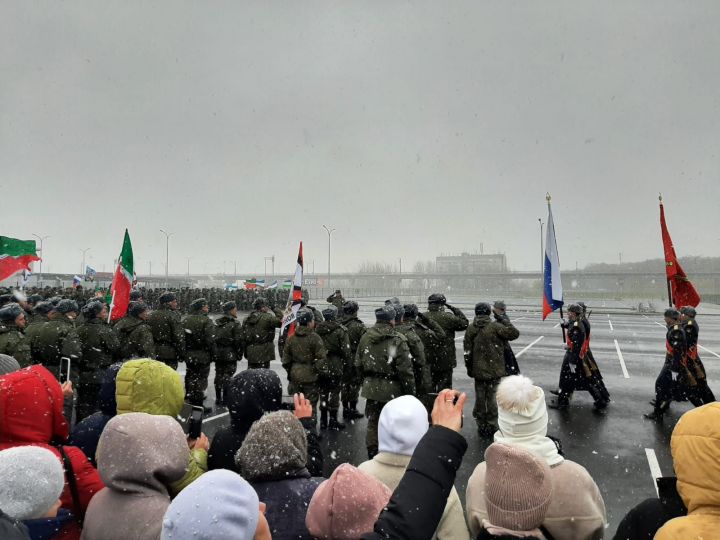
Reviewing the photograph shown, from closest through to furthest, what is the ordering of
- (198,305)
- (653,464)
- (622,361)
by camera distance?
(653,464) < (198,305) < (622,361)

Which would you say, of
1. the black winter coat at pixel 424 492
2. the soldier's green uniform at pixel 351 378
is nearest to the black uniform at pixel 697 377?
the soldier's green uniform at pixel 351 378

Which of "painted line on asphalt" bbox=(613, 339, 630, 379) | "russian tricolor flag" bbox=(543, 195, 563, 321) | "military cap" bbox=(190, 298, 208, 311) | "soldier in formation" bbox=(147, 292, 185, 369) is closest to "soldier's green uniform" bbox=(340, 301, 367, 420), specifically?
"military cap" bbox=(190, 298, 208, 311)

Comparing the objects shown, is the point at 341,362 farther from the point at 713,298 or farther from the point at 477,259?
the point at 477,259

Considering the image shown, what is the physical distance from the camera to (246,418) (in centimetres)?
280

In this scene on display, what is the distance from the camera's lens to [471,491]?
2.25m

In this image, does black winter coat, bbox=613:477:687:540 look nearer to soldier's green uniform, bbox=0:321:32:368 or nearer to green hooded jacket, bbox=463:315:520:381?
green hooded jacket, bbox=463:315:520:381

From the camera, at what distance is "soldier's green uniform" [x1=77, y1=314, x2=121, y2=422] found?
681 cm

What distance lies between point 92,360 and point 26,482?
5.85m

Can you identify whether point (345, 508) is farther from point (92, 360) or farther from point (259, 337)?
point (259, 337)

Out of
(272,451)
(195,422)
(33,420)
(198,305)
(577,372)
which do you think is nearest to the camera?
(272,451)

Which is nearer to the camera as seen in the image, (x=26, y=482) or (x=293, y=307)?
(x=26, y=482)

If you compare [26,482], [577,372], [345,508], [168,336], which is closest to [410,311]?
[577,372]

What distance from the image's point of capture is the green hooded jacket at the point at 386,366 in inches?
228

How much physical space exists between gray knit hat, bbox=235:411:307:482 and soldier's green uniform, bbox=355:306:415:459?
3803 millimetres
